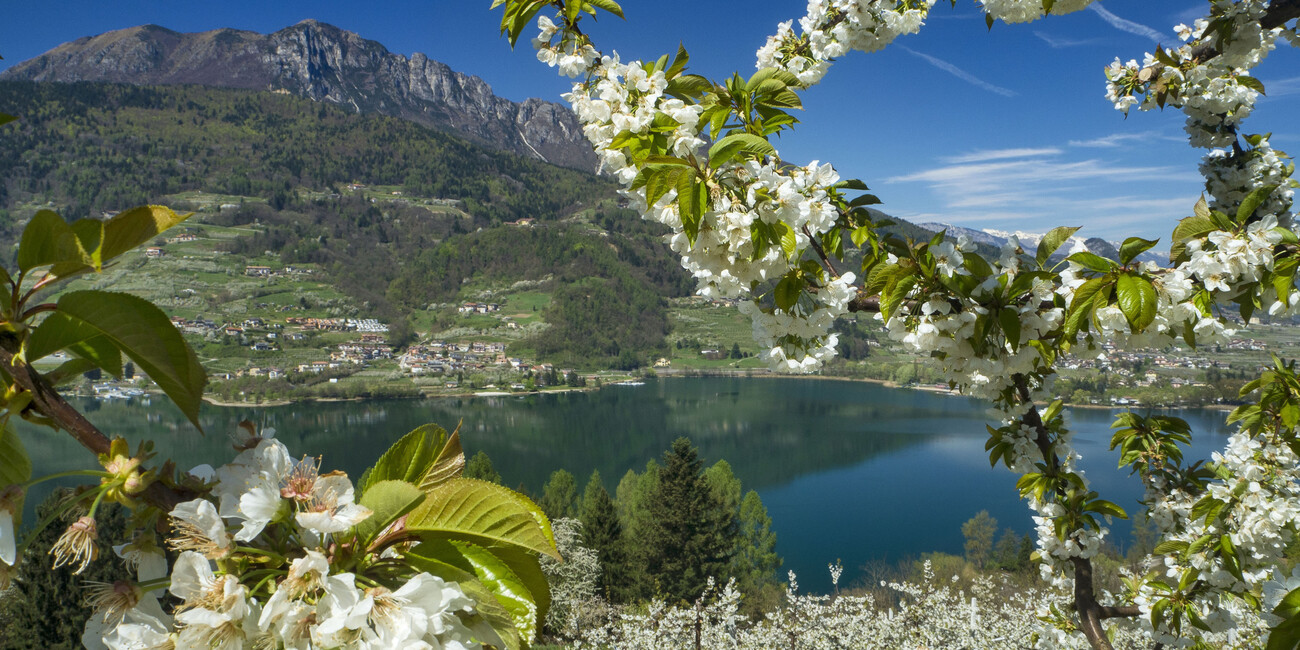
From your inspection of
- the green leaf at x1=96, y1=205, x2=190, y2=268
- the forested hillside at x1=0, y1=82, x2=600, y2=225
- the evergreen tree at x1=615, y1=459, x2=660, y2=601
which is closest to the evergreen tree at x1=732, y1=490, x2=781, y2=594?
the evergreen tree at x1=615, y1=459, x2=660, y2=601

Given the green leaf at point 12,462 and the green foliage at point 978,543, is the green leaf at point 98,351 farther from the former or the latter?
the green foliage at point 978,543

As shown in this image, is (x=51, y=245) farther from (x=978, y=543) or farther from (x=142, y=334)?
(x=978, y=543)

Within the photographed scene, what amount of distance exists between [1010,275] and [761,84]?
2.29 feet

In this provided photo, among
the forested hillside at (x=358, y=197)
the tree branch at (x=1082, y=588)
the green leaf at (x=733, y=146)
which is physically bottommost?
the tree branch at (x=1082, y=588)

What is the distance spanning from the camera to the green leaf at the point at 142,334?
525 mm

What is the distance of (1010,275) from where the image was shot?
1392mm

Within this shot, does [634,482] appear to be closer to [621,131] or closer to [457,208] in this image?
[621,131]

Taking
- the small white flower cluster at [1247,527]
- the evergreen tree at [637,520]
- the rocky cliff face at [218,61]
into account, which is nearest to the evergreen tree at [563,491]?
the evergreen tree at [637,520]

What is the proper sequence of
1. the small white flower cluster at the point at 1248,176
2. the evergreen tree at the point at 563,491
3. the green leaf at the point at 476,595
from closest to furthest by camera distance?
1. the green leaf at the point at 476,595
2. the small white flower cluster at the point at 1248,176
3. the evergreen tree at the point at 563,491

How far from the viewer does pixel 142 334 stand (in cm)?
53

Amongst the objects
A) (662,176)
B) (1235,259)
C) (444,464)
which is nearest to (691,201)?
(662,176)

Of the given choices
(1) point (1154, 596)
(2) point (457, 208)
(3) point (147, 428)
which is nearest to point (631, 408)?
(3) point (147, 428)

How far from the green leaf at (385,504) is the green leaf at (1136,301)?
1.27m

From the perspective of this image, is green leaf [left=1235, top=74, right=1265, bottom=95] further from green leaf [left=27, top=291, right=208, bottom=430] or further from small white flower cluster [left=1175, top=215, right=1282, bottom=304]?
green leaf [left=27, top=291, right=208, bottom=430]
